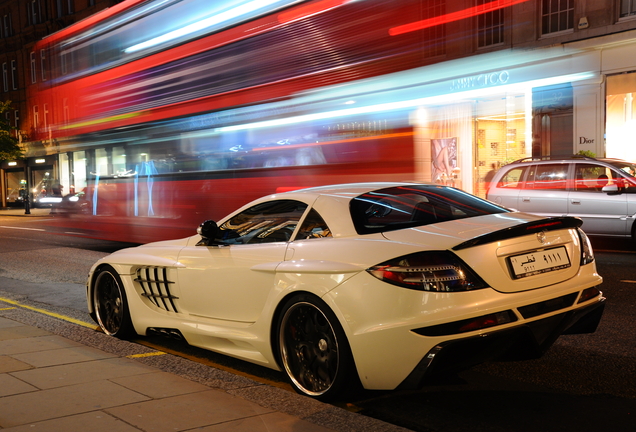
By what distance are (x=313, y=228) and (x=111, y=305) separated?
8.72 feet

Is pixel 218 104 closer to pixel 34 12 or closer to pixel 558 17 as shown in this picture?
pixel 558 17

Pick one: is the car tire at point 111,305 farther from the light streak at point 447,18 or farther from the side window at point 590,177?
the side window at point 590,177

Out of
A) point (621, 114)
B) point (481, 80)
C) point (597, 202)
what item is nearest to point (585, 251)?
point (481, 80)

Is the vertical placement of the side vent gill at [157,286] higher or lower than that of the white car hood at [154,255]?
lower

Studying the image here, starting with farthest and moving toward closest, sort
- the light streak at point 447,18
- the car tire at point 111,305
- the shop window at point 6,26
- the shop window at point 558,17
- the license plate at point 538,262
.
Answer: the shop window at point 6,26 < the shop window at point 558,17 < the light streak at point 447,18 < the car tire at point 111,305 < the license plate at point 538,262

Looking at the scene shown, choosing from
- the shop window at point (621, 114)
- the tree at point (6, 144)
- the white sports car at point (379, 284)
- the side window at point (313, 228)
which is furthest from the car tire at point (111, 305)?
the tree at point (6, 144)

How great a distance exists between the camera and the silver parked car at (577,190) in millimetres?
12195

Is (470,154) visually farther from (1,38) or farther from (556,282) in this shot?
(1,38)

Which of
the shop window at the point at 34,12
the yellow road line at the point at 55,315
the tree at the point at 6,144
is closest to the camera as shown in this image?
the yellow road line at the point at 55,315

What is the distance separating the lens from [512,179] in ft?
44.2

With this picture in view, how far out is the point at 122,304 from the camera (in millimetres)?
6023

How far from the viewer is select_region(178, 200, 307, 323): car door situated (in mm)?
4598

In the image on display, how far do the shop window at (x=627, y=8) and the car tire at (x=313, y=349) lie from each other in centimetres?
1654

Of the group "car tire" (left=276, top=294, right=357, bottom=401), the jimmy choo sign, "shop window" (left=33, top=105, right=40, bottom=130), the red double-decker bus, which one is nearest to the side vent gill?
"car tire" (left=276, top=294, right=357, bottom=401)
